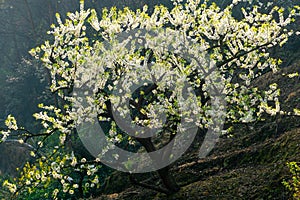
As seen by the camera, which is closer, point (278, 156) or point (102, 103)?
point (102, 103)

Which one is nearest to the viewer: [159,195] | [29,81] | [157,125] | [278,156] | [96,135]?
[157,125]

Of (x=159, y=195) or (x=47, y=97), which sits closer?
(x=159, y=195)

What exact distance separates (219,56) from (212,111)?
201cm

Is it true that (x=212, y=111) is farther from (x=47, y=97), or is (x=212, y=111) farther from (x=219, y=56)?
(x=47, y=97)

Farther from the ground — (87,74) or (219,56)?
(87,74)

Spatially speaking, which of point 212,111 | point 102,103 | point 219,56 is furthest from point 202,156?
point 102,103

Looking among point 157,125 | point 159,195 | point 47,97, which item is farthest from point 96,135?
point 157,125

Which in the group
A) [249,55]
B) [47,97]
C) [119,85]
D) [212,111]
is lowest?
[212,111]

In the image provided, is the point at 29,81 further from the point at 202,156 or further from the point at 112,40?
the point at 112,40

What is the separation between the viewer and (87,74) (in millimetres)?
6406

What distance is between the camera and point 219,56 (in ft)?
26.5

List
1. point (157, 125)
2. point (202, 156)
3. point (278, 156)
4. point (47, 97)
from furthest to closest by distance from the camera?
point (47, 97) → point (202, 156) → point (278, 156) → point (157, 125)

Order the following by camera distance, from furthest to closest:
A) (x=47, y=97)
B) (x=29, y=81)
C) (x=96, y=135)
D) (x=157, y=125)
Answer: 1. (x=29, y=81)
2. (x=47, y=97)
3. (x=96, y=135)
4. (x=157, y=125)

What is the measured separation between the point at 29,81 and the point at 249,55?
2013cm
